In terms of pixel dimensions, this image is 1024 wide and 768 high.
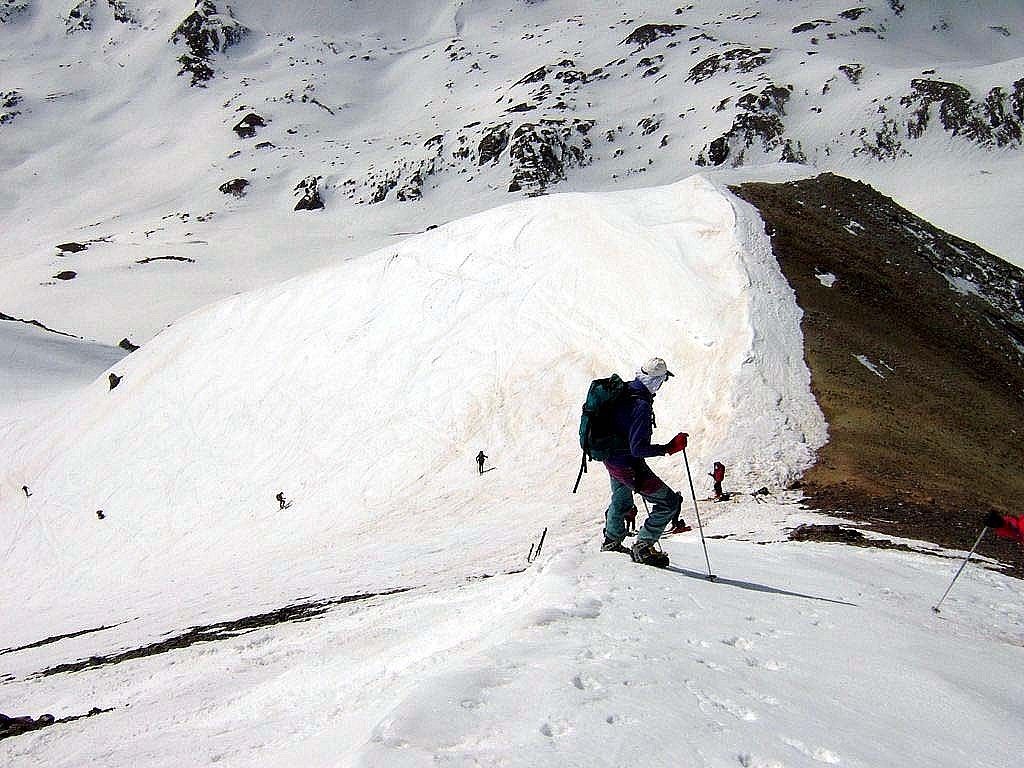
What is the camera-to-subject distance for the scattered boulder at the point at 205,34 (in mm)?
180000

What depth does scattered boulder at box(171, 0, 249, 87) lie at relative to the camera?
180 m

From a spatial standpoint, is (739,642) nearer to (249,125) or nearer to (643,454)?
(643,454)

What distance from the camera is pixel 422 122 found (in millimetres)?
141125

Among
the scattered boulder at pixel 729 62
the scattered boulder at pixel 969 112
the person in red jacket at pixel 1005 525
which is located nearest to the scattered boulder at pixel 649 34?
the scattered boulder at pixel 729 62

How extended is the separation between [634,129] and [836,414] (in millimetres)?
110570

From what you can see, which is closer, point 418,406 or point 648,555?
point 648,555

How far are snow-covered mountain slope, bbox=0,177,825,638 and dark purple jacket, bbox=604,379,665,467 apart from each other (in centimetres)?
439

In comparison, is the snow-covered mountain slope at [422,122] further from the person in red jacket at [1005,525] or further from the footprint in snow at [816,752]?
the footprint in snow at [816,752]

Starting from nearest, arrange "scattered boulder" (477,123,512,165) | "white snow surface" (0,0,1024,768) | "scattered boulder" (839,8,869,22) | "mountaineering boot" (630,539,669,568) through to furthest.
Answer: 1. "white snow surface" (0,0,1024,768)
2. "mountaineering boot" (630,539,669,568)
3. "scattered boulder" (477,123,512,165)
4. "scattered boulder" (839,8,869,22)

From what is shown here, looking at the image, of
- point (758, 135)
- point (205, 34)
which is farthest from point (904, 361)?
point (205, 34)

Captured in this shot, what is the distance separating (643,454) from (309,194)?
389 ft

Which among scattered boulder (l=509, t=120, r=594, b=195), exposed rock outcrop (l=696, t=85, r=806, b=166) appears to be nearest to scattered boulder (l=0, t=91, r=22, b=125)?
scattered boulder (l=509, t=120, r=594, b=195)

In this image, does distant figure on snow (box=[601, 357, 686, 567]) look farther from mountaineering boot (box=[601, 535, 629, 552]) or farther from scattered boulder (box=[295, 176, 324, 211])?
scattered boulder (box=[295, 176, 324, 211])

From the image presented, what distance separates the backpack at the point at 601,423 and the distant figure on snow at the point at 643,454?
0.08ft
